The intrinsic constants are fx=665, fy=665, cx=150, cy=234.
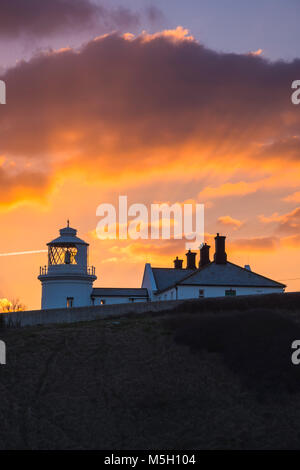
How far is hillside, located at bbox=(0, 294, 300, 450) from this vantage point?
920 inches

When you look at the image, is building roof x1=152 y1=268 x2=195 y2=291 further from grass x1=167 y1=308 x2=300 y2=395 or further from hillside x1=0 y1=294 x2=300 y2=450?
hillside x1=0 y1=294 x2=300 y2=450

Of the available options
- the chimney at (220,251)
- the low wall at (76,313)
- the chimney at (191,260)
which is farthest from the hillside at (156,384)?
the chimney at (191,260)

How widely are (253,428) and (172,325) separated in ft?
46.3

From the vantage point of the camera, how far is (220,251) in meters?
61.5

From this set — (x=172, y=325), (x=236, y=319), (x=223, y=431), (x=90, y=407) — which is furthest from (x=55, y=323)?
(x=223, y=431)

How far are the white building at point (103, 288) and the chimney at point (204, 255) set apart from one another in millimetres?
5674

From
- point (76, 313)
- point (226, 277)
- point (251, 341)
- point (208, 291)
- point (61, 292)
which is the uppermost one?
point (226, 277)

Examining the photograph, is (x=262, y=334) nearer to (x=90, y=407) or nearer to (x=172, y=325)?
(x=172, y=325)

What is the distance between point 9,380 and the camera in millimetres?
28719

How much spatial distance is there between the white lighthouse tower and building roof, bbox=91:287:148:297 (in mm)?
1473

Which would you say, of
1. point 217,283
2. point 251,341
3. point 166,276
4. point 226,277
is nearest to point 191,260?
point 166,276

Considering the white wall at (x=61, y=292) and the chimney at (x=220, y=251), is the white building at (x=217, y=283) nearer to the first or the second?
the chimney at (x=220, y=251)

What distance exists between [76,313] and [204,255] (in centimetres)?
2492

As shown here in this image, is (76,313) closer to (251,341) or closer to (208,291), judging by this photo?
(251,341)
